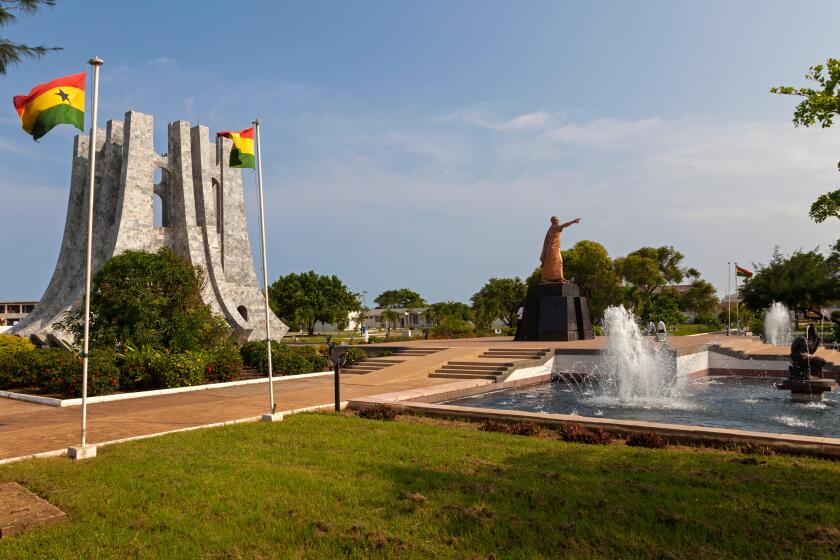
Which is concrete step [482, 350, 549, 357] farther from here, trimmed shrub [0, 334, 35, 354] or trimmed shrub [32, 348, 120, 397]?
trimmed shrub [0, 334, 35, 354]

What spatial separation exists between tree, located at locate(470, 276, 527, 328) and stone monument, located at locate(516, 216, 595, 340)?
34983mm

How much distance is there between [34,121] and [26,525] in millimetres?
5626

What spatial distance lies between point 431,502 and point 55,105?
23.6ft

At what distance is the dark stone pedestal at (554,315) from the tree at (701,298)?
50968mm

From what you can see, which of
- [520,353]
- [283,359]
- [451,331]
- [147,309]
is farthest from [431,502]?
[451,331]

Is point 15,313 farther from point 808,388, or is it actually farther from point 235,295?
point 808,388

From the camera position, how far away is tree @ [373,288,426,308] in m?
120

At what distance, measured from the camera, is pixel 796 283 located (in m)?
45.7

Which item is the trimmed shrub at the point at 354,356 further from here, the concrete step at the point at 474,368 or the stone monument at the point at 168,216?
the stone monument at the point at 168,216

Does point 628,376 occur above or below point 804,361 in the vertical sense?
below

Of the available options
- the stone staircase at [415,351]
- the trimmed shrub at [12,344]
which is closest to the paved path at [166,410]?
the stone staircase at [415,351]

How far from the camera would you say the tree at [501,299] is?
211 ft

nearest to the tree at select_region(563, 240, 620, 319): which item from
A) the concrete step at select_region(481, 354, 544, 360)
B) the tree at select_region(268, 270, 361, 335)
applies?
the tree at select_region(268, 270, 361, 335)

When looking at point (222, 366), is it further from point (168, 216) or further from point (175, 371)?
point (168, 216)
